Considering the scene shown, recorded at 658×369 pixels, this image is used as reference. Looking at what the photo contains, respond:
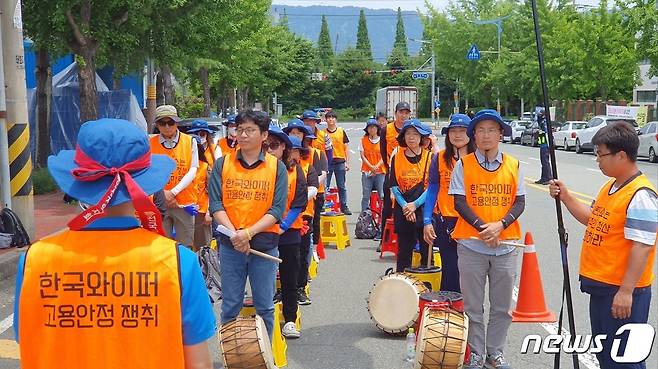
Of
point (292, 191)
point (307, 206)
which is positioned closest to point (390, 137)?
point (307, 206)

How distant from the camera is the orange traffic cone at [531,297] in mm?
7281

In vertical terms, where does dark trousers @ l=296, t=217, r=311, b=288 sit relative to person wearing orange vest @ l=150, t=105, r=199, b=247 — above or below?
below

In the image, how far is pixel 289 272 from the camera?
6.61 m

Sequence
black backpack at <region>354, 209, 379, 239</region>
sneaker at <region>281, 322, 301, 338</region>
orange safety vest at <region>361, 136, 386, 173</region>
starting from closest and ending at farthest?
sneaker at <region>281, 322, 301, 338</region>, black backpack at <region>354, 209, 379, 239</region>, orange safety vest at <region>361, 136, 386, 173</region>

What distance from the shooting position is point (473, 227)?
5.47m

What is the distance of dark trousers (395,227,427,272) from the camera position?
7421mm

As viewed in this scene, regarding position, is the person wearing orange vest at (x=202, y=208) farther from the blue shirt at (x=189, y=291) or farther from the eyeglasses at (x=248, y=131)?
the blue shirt at (x=189, y=291)

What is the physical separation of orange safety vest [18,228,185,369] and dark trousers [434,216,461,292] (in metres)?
4.00

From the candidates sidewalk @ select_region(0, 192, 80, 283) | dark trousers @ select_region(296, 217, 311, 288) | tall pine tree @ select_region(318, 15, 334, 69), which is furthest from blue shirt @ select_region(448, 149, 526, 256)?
tall pine tree @ select_region(318, 15, 334, 69)

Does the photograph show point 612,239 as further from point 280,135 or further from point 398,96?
point 398,96

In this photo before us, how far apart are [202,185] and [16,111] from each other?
4.20m

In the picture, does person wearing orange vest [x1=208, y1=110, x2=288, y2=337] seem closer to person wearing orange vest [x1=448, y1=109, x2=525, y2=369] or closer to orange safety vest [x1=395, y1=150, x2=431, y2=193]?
person wearing orange vest [x1=448, y1=109, x2=525, y2=369]

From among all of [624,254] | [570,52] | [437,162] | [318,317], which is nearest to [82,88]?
[318,317]

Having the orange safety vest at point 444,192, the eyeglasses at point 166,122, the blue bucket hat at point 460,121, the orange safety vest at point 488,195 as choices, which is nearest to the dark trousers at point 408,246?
the orange safety vest at point 444,192
